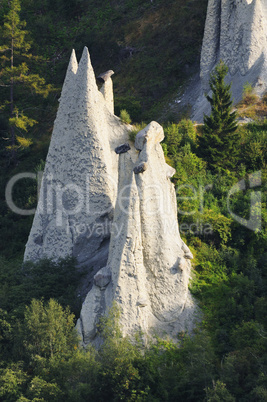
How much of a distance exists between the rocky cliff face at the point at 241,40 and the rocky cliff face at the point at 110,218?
10974 millimetres

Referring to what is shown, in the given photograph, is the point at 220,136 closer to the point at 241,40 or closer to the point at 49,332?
the point at 241,40

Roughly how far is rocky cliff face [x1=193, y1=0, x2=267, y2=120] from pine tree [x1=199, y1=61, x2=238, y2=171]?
175 inches

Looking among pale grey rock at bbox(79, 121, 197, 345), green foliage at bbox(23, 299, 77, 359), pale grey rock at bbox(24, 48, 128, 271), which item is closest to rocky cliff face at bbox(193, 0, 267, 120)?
pale grey rock at bbox(24, 48, 128, 271)

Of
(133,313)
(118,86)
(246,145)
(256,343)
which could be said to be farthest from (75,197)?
(118,86)

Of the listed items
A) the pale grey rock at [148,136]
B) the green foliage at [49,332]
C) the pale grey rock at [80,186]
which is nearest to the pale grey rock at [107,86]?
the pale grey rock at [80,186]

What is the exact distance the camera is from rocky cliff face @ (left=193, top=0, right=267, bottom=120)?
26891 mm

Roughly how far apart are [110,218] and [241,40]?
15.7m

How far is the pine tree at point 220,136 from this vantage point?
69.7ft

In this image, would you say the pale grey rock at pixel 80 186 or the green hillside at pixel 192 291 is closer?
the green hillside at pixel 192 291

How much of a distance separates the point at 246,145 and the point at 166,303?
10.3m

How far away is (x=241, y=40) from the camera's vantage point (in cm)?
2753

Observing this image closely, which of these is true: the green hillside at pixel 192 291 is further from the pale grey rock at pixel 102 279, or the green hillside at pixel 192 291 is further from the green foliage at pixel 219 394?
the pale grey rock at pixel 102 279

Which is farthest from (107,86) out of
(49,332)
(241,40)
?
(241,40)

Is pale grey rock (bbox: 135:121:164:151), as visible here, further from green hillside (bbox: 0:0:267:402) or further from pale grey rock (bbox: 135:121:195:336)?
green hillside (bbox: 0:0:267:402)
